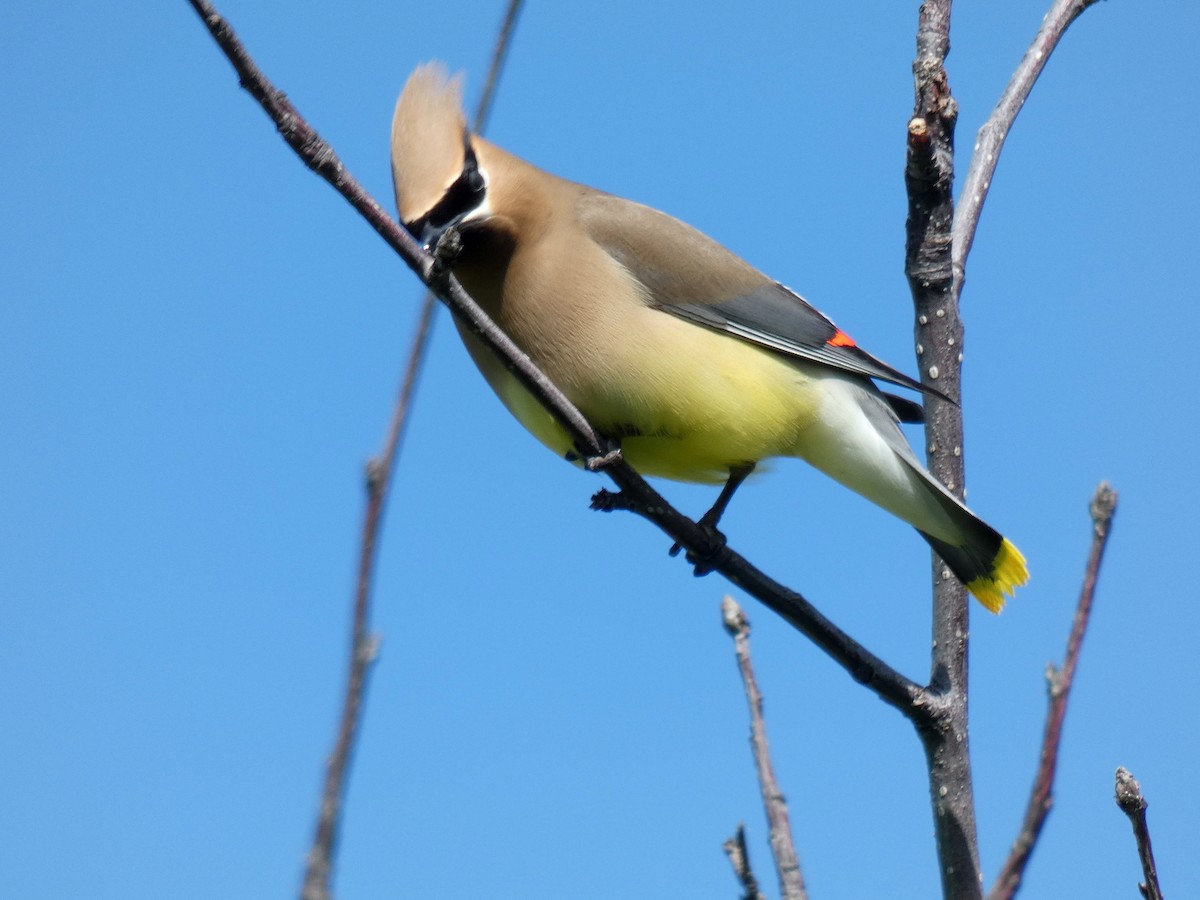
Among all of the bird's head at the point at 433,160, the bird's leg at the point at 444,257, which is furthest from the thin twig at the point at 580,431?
the bird's head at the point at 433,160

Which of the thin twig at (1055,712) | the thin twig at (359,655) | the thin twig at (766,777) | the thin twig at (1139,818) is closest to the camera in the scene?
the thin twig at (359,655)

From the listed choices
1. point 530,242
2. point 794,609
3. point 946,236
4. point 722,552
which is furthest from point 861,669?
point 530,242

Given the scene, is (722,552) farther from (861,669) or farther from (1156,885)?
(1156,885)

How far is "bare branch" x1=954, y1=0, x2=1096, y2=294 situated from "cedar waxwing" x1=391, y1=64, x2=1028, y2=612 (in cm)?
41

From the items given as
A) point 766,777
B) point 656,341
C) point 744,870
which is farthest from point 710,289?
point 744,870

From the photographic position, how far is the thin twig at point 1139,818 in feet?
5.85

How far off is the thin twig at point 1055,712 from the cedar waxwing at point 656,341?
57.2 inches

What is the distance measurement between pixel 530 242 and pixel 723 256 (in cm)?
66

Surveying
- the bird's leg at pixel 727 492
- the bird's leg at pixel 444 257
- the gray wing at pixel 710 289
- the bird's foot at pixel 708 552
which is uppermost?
the gray wing at pixel 710 289

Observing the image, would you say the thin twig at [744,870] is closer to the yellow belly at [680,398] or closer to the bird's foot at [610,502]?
the bird's foot at [610,502]

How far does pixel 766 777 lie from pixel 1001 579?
1.51 metres

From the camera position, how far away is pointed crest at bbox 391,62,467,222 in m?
3.35

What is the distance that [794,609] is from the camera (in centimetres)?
290

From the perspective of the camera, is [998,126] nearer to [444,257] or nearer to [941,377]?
[941,377]
